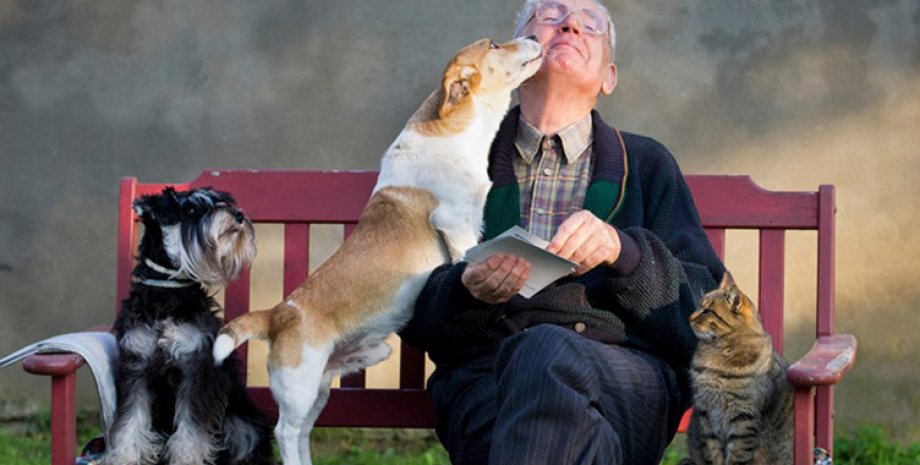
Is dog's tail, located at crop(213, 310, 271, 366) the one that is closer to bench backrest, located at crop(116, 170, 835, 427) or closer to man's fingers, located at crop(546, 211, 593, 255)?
bench backrest, located at crop(116, 170, 835, 427)

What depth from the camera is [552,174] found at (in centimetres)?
428

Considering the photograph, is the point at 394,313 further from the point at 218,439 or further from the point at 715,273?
the point at 715,273

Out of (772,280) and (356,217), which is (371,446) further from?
(772,280)

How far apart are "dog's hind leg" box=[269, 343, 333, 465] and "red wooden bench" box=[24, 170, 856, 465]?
478 mm

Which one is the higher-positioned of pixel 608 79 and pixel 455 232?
pixel 608 79

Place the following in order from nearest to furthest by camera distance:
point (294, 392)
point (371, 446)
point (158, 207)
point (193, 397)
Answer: point (294, 392) < point (193, 397) < point (158, 207) < point (371, 446)

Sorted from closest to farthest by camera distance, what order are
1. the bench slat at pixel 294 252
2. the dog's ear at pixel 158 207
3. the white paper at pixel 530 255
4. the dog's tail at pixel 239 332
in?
the white paper at pixel 530 255 → the dog's tail at pixel 239 332 → the dog's ear at pixel 158 207 → the bench slat at pixel 294 252

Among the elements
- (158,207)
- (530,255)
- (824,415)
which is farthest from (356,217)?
(824,415)

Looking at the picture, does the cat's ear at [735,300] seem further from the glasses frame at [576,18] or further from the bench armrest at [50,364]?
the bench armrest at [50,364]

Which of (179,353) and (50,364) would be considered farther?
(179,353)

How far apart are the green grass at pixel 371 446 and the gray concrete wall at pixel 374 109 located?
0.35 ft

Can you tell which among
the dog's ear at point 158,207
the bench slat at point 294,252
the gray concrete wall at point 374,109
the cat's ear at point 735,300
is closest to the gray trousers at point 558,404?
the cat's ear at point 735,300

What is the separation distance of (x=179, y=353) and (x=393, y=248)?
68 centimetres

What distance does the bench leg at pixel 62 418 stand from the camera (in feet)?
12.6
